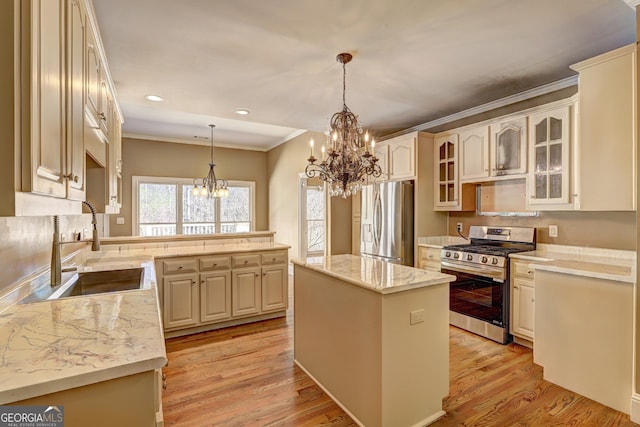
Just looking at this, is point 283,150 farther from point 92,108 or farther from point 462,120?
point 92,108

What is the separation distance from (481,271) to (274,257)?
7.67 feet

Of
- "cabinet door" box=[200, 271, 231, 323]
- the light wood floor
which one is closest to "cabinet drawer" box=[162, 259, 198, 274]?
"cabinet door" box=[200, 271, 231, 323]

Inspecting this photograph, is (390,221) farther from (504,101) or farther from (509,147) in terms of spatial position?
(504,101)

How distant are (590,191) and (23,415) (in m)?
3.35

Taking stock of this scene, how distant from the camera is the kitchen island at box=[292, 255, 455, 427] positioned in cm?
182

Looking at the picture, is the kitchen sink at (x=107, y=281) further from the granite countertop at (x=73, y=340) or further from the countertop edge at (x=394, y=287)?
the countertop edge at (x=394, y=287)

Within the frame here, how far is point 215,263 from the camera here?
11.6ft

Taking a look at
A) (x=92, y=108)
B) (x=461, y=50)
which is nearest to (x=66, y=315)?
(x=92, y=108)

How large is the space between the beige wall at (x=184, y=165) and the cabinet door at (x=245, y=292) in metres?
3.87

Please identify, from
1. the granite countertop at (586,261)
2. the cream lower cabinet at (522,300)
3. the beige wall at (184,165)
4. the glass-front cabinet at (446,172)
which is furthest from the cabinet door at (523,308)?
the beige wall at (184,165)

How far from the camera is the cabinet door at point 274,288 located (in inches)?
152

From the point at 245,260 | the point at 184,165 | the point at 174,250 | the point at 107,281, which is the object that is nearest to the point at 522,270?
the point at 245,260

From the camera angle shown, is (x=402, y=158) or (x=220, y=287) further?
(x=402, y=158)

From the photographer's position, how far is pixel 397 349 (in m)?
1.85
